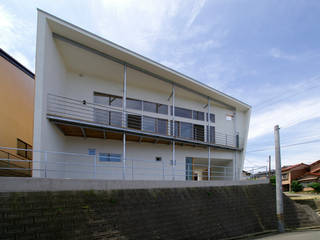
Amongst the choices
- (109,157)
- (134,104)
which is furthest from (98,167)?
(134,104)

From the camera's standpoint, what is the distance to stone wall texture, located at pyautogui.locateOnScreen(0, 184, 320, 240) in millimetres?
5641

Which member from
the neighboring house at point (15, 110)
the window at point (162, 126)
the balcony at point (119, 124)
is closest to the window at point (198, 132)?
the balcony at point (119, 124)

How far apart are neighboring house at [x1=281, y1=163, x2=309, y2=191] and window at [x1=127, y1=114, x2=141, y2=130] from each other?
28.7 meters

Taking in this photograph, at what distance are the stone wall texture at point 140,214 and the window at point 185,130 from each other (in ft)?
15.1

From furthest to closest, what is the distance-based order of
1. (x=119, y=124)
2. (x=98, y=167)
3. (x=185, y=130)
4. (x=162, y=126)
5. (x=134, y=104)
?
(x=185, y=130) → (x=162, y=126) → (x=134, y=104) → (x=119, y=124) → (x=98, y=167)

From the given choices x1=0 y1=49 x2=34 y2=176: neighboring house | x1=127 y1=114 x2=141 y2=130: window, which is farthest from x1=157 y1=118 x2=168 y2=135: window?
x1=0 y1=49 x2=34 y2=176: neighboring house

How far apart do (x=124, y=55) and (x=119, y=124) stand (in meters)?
3.77

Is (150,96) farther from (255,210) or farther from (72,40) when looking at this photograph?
(255,210)

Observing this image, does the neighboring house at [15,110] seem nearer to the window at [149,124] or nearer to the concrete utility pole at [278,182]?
the window at [149,124]

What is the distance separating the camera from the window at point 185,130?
15.3 meters

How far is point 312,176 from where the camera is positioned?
1193 inches

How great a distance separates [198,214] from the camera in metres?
9.12

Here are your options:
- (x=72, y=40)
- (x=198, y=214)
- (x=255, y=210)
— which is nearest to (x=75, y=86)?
(x=72, y=40)

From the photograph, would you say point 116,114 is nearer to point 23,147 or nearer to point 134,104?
point 134,104
